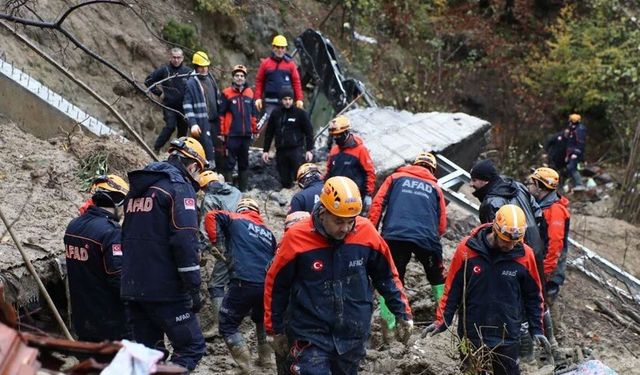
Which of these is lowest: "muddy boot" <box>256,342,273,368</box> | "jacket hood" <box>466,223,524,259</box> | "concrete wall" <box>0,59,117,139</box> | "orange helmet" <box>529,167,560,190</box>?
"muddy boot" <box>256,342,273,368</box>

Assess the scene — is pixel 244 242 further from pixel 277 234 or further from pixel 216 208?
pixel 277 234

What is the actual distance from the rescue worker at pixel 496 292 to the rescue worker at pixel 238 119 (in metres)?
5.38

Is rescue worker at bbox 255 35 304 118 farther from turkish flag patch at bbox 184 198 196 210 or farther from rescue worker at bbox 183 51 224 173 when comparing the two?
turkish flag patch at bbox 184 198 196 210

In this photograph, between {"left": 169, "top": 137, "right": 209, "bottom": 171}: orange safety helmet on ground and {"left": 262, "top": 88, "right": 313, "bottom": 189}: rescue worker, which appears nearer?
{"left": 169, "top": 137, "right": 209, "bottom": 171}: orange safety helmet on ground

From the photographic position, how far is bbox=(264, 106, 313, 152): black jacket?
11.7 metres

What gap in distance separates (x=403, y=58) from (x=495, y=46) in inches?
107

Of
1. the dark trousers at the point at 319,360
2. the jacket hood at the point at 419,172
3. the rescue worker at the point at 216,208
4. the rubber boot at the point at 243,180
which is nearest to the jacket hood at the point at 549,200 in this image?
the jacket hood at the point at 419,172

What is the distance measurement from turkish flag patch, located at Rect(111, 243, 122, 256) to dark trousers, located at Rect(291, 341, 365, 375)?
1.48 m

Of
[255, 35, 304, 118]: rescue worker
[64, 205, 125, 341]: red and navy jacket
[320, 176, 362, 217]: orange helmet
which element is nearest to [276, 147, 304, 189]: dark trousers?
[255, 35, 304, 118]: rescue worker

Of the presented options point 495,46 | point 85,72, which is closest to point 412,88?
point 495,46

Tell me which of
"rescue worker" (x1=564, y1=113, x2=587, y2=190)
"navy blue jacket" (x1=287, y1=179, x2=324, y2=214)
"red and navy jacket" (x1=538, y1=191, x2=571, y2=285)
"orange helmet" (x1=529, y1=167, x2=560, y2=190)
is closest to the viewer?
"navy blue jacket" (x1=287, y1=179, x2=324, y2=214)

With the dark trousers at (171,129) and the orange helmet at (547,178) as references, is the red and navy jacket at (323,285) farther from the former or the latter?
the dark trousers at (171,129)

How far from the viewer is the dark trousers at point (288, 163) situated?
11.9m

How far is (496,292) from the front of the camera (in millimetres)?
6758
